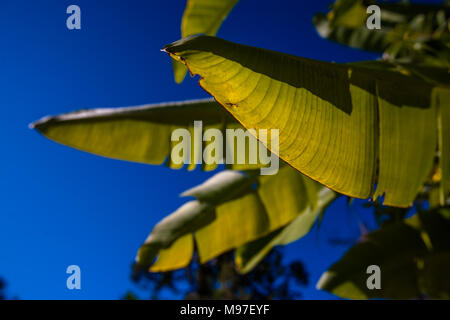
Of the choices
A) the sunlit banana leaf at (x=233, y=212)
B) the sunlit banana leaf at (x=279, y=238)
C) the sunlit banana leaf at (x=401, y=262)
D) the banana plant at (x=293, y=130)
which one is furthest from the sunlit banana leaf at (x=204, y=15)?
the sunlit banana leaf at (x=401, y=262)

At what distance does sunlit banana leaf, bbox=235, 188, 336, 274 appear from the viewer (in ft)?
5.87

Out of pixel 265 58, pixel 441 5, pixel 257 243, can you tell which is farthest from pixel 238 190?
pixel 441 5

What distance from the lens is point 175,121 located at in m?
1.38

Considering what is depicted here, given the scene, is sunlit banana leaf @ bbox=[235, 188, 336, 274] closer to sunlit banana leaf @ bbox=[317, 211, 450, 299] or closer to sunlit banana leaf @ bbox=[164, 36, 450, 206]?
sunlit banana leaf @ bbox=[317, 211, 450, 299]

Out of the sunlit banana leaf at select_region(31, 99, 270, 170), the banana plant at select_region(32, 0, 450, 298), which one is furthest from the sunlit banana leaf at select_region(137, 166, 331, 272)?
the sunlit banana leaf at select_region(31, 99, 270, 170)

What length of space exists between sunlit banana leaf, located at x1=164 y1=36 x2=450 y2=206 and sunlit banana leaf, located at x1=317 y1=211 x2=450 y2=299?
74 cm

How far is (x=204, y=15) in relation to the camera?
1.38 metres

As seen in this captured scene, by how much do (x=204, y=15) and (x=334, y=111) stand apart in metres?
0.84

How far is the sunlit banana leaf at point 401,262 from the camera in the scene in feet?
5.39

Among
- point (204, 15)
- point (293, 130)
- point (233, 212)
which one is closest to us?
point (293, 130)

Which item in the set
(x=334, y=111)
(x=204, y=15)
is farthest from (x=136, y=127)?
(x=334, y=111)

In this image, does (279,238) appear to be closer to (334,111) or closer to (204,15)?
(204,15)

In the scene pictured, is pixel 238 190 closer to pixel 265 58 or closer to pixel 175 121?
pixel 175 121

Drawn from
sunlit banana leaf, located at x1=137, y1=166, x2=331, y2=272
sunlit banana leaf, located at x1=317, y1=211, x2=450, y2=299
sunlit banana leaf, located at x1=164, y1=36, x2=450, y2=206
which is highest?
sunlit banana leaf, located at x1=164, y1=36, x2=450, y2=206
